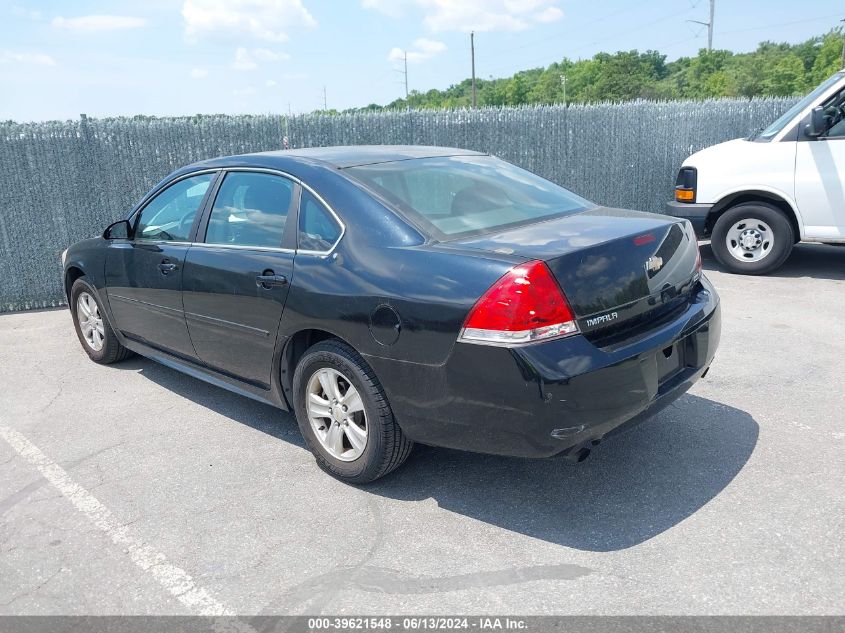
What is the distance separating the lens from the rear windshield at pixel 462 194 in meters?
3.46

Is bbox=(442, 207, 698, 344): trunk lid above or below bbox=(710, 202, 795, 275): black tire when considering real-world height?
A: above

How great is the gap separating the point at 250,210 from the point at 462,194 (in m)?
1.24

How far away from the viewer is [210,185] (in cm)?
435

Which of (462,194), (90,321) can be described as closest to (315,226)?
(462,194)

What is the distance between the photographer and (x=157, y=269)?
14.9 feet

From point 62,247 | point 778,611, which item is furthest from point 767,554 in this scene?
point 62,247

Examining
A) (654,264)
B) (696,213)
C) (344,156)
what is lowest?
(696,213)

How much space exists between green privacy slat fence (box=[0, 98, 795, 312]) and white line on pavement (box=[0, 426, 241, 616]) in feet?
14.8

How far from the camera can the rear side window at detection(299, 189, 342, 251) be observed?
3.49 metres

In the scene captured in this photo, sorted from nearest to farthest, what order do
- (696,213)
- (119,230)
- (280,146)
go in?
(119,230) < (696,213) < (280,146)

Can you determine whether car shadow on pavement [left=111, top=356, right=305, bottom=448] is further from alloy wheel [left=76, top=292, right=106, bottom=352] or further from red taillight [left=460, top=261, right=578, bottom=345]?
red taillight [left=460, top=261, right=578, bottom=345]

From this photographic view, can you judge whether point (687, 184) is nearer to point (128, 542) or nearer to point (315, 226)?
point (315, 226)

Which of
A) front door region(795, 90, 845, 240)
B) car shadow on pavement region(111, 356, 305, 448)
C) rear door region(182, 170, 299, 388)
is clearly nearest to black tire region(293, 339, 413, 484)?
rear door region(182, 170, 299, 388)

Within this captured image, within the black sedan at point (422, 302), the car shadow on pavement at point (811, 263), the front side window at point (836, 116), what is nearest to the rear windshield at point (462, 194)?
the black sedan at point (422, 302)
